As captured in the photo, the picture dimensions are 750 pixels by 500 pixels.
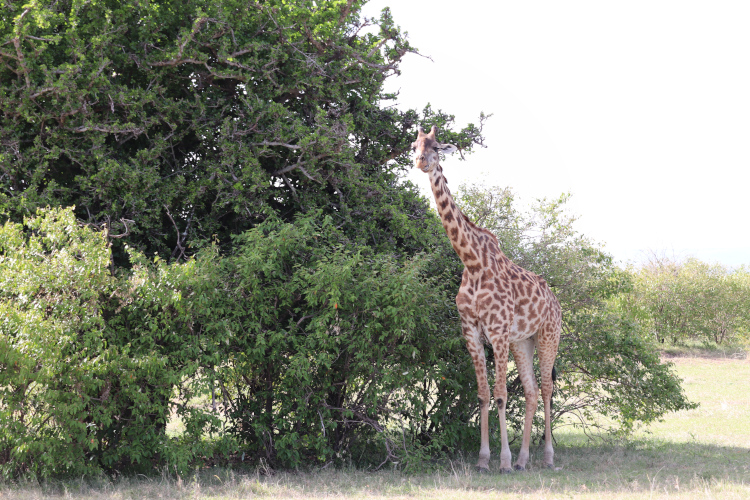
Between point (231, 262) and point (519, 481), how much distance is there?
4.37m

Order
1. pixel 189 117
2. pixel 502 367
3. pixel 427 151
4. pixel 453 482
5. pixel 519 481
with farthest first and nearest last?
pixel 189 117, pixel 502 367, pixel 427 151, pixel 519 481, pixel 453 482

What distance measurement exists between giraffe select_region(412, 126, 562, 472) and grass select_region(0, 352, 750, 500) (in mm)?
662

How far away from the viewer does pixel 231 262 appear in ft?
26.0

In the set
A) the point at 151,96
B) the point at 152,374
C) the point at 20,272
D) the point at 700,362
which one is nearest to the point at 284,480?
the point at 152,374

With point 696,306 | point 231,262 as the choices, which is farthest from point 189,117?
point 696,306

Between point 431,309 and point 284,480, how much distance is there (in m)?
2.96

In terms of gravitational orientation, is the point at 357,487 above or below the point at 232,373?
below

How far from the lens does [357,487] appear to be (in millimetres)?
7062

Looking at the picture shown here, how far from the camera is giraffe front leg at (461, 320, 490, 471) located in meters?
7.98

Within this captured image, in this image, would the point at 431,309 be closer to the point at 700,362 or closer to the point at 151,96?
the point at 151,96

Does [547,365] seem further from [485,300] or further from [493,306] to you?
[485,300]

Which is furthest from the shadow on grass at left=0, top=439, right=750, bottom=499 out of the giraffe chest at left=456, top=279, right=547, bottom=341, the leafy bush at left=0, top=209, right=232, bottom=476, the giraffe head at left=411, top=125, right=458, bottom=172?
the giraffe head at left=411, top=125, right=458, bottom=172

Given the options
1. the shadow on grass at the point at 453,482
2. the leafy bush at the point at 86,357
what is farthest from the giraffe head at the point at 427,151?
the shadow on grass at the point at 453,482

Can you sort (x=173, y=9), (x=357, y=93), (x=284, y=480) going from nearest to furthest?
1. (x=284, y=480)
2. (x=173, y=9)
3. (x=357, y=93)
